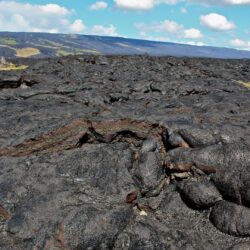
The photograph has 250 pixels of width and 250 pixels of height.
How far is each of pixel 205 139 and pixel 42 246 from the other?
8.17 m

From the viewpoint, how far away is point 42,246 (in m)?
14.5

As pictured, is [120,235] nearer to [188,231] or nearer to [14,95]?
[188,231]

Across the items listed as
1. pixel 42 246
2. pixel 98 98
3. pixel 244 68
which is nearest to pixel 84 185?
pixel 42 246

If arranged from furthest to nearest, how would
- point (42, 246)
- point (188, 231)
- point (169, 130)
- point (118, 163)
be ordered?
point (169, 130)
point (118, 163)
point (188, 231)
point (42, 246)

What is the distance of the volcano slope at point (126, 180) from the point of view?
14.9 m

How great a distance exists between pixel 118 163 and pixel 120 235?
371 centimetres

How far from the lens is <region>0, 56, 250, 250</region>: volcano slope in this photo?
49.0 ft

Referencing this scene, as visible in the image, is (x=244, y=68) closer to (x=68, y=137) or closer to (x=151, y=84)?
(x=151, y=84)

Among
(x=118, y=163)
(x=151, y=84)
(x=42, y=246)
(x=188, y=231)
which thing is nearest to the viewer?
(x=42, y=246)

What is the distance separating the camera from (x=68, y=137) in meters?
19.0

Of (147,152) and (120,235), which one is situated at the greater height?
(147,152)

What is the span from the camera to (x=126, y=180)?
1727 centimetres

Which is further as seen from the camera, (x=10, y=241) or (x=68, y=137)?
(x=68, y=137)

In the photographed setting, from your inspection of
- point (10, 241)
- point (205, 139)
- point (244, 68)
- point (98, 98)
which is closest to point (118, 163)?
point (205, 139)
